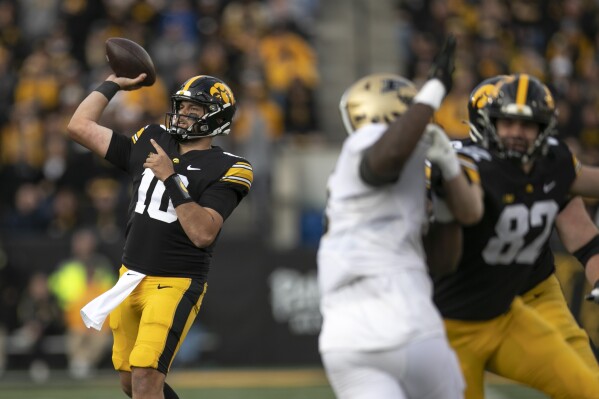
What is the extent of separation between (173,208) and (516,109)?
5.78ft

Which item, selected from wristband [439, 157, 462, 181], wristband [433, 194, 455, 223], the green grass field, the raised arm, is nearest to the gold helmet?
wristband [439, 157, 462, 181]

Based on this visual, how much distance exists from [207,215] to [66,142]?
25.2 ft

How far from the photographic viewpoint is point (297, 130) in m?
13.6

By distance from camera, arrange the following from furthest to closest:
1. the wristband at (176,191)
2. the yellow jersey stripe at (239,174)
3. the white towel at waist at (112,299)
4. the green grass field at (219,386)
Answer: the green grass field at (219,386), the yellow jersey stripe at (239,174), the white towel at waist at (112,299), the wristband at (176,191)

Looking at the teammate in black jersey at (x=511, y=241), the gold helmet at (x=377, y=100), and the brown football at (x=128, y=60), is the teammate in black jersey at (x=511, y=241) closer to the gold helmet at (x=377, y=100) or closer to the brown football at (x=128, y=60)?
the gold helmet at (x=377, y=100)

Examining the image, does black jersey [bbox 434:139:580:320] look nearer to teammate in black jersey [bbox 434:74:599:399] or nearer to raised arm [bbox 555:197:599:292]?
teammate in black jersey [bbox 434:74:599:399]

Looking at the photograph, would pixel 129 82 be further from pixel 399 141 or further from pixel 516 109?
pixel 399 141

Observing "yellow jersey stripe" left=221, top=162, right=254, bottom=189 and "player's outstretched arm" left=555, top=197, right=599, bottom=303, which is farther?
"yellow jersey stripe" left=221, top=162, right=254, bottom=189

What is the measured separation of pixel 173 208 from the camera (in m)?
5.69

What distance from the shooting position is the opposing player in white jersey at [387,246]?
4027 millimetres

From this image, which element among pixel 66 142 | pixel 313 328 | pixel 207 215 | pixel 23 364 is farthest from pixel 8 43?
pixel 207 215

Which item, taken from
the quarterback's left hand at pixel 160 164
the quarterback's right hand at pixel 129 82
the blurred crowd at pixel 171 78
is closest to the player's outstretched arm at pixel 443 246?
the quarterback's left hand at pixel 160 164

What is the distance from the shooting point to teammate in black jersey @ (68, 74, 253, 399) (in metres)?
5.52

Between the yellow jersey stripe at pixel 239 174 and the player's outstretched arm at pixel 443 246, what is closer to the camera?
the player's outstretched arm at pixel 443 246
